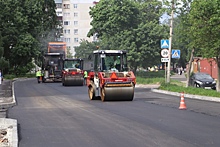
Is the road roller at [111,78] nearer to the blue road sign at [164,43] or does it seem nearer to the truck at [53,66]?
the blue road sign at [164,43]

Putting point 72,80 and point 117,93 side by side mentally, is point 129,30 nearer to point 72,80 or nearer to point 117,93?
point 72,80

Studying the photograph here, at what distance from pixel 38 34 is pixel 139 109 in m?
57.5

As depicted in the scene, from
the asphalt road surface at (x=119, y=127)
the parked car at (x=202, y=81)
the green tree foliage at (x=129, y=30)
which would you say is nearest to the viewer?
the asphalt road surface at (x=119, y=127)

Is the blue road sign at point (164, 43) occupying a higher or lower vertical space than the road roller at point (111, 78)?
higher

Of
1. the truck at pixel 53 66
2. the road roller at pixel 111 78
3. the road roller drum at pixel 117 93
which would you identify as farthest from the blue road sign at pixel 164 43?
the truck at pixel 53 66

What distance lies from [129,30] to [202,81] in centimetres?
2399

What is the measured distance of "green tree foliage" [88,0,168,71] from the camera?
5778cm

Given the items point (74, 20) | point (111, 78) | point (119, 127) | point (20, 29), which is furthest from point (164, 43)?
point (74, 20)

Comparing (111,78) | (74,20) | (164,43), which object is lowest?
(111,78)

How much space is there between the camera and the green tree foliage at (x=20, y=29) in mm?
68250

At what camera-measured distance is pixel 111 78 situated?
24.0m

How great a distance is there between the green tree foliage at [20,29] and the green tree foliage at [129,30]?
12264mm

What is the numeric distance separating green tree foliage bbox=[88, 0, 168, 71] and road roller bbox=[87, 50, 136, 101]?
3009 cm

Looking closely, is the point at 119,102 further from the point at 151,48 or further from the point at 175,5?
the point at 151,48
